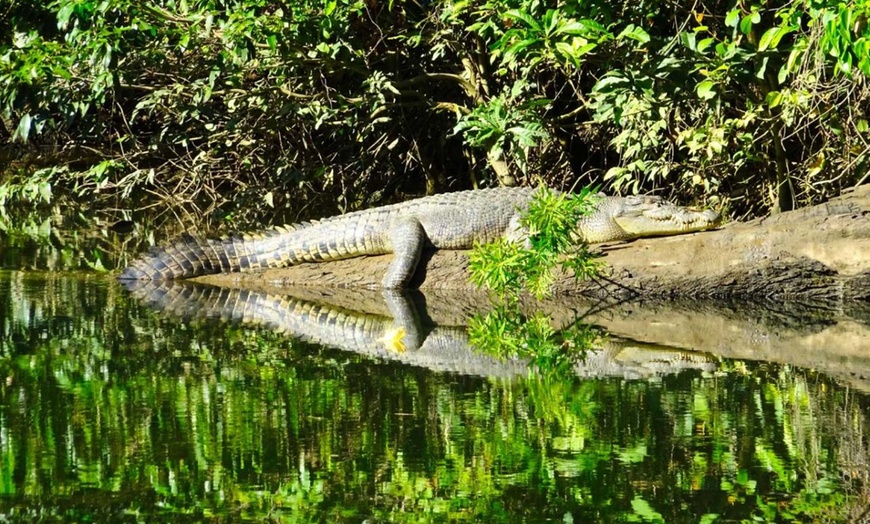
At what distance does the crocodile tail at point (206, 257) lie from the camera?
862 centimetres

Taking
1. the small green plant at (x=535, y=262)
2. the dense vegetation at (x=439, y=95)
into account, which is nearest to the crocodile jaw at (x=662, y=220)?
the small green plant at (x=535, y=262)

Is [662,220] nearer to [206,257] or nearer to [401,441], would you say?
[206,257]

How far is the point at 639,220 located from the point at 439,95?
420 centimetres

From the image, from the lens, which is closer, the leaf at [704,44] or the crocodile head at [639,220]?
the leaf at [704,44]

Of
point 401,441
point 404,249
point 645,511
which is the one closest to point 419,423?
point 401,441

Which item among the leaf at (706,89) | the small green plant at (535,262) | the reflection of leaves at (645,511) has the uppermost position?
the leaf at (706,89)

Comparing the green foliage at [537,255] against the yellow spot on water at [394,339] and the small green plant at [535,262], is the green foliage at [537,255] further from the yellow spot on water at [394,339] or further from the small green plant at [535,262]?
the yellow spot on water at [394,339]

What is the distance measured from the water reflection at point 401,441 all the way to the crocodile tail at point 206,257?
9.89 ft

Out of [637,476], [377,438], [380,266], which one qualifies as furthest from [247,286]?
[637,476]

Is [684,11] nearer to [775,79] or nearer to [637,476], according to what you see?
[775,79]

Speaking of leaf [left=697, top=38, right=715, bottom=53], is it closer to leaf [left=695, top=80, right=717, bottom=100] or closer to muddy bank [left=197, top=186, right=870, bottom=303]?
leaf [left=695, top=80, right=717, bottom=100]

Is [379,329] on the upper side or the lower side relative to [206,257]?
lower

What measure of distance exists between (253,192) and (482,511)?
9233 mm

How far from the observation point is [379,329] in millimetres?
6441
